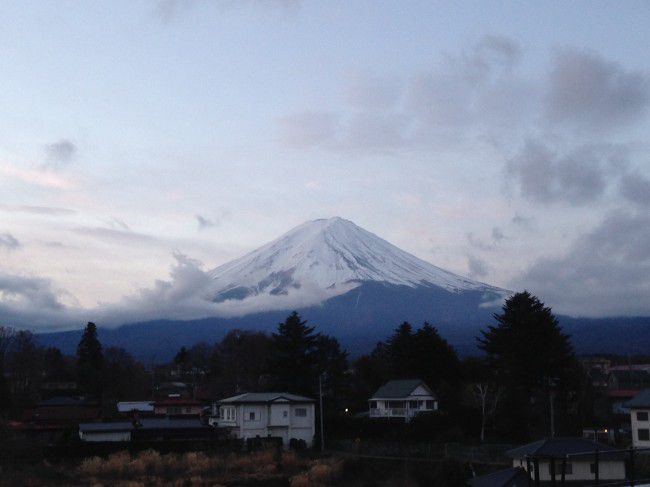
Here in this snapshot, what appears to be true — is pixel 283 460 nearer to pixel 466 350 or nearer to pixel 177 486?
pixel 177 486

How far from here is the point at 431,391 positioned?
4106cm

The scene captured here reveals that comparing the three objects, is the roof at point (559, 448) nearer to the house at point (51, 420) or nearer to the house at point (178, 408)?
the house at point (51, 420)

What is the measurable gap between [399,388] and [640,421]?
1296 centimetres

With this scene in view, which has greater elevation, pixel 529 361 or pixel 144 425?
pixel 529 361

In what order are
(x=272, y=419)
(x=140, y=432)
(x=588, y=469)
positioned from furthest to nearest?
(x=272, y=419) < (x=140, y=432) < (x=588, y=469)

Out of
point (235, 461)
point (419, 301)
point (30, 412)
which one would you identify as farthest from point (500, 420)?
point (419, 301)

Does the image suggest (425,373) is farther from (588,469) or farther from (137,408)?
(588,469)

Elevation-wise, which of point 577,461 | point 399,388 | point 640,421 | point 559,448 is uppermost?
point 399,388

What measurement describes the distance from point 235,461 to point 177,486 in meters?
5.87

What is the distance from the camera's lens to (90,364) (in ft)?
215

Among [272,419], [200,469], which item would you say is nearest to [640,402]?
[272,419]

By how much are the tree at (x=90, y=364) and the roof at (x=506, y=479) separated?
48.5 metres

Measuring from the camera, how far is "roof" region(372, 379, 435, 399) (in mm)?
40000

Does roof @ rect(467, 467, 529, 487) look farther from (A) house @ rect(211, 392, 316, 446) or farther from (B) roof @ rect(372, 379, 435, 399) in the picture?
(B) roof @ rect(372, 379, 435, 399)
